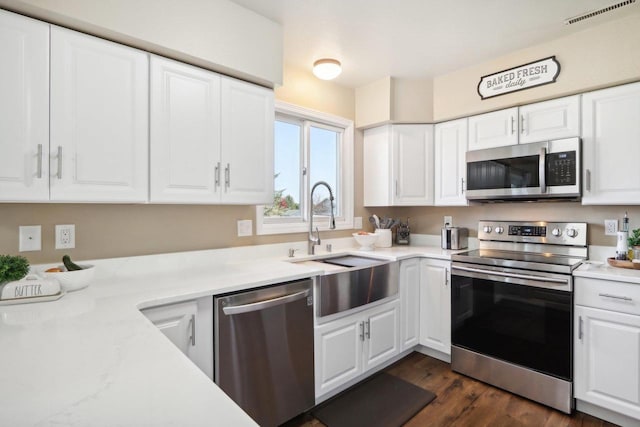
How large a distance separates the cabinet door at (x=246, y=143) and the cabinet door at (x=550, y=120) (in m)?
1.90

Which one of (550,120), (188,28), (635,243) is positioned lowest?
(635,243)

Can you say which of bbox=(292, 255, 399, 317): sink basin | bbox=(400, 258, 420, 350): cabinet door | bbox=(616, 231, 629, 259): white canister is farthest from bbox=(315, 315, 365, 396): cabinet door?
bbox=(616, 231, 629, 259): white canister

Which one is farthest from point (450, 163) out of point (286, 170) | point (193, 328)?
point (193, 328)

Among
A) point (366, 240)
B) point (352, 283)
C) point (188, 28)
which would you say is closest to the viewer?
point (188, 28)

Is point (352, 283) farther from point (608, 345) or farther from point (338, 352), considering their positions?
point (608, 345)

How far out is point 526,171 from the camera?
96.4 inches

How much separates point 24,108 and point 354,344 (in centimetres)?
215

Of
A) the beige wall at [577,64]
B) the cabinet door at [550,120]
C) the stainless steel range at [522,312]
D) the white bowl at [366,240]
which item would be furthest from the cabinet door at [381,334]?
the beige wall at [577,64]

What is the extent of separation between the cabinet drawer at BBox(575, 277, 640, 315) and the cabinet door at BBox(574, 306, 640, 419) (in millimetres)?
35

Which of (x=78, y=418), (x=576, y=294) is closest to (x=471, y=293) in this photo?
(x=576, y=294)

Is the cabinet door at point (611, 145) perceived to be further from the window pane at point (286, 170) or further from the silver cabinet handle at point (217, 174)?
the silver cabinet handle at point (217, 174)

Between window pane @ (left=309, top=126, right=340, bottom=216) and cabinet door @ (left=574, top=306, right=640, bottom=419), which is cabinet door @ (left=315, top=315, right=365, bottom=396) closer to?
window pane @ (left=309, top=126, right=340, bottom=216)

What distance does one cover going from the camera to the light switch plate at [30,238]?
1.60 meters

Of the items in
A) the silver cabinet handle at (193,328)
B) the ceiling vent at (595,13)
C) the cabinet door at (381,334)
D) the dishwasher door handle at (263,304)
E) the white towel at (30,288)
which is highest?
the ceiling vent at (595,13)
